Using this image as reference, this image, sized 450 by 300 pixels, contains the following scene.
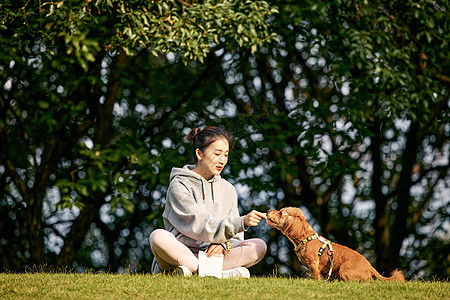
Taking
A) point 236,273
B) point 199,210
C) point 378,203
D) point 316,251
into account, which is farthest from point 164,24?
point 378,203

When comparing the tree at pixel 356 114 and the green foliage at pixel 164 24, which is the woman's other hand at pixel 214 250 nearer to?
the green foliage at pixel 164 24

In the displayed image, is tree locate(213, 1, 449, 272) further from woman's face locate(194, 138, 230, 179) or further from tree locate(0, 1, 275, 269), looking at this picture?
woman's face locate(194, 138, 230, 179)

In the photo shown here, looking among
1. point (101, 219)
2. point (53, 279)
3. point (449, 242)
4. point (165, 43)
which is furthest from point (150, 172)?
point (449, 242)

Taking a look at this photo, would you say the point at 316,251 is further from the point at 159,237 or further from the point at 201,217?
the point at 159,237

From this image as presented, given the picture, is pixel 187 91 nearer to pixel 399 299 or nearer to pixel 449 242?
pixel 449 242

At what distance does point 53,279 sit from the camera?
545 cm

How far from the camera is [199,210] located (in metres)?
5.41

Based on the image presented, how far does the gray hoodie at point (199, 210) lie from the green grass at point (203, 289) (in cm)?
41

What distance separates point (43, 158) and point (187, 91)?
9.99ft

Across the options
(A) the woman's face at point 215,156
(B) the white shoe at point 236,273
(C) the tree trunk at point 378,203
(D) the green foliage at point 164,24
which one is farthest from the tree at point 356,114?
(B) the white shoe at point 236,273

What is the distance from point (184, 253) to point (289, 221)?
101 centimetres

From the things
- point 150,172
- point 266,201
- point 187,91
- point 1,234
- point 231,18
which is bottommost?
point 1,234

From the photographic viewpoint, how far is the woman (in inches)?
210

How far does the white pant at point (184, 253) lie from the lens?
5.35 metres
